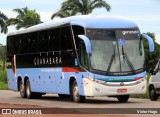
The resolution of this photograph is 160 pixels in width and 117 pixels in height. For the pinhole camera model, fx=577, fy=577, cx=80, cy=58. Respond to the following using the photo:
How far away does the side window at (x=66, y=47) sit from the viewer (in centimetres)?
2345

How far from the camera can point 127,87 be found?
2225 centimetres

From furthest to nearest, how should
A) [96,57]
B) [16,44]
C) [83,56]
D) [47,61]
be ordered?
[16,44] → [47,61] → [83,56] → [96,57]

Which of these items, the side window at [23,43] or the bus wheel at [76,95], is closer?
the bus wheel at [76,95]

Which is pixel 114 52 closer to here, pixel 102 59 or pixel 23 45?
pixel 102 59

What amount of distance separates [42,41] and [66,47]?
11.0ft

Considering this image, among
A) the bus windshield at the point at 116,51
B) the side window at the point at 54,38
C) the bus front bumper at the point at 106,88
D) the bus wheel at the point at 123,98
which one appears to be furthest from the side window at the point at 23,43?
the bus front bumper at the point at 106,88

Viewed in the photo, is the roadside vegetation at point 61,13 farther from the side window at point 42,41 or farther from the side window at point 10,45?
the side window at point 42,41

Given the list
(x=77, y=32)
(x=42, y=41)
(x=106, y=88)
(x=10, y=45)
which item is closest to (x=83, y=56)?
(x=77, y=32)

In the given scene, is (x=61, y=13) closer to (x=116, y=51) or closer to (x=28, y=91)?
(x=28, y=91)

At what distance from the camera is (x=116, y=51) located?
22.4 meters

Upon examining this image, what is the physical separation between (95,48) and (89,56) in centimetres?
41

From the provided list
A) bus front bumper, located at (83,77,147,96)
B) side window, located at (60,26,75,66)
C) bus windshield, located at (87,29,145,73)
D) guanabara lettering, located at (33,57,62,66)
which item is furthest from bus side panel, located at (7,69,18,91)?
bus windshield, located at (87,29,145,73)

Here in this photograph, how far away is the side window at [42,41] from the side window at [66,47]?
208cm

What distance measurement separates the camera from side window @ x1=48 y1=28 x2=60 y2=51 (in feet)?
82.9
